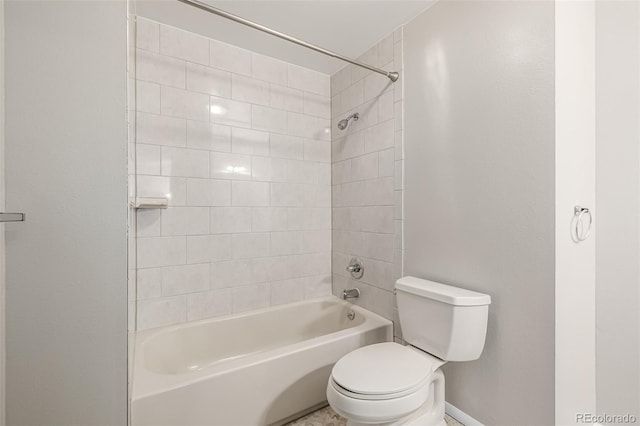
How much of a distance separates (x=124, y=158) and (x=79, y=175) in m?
0.13

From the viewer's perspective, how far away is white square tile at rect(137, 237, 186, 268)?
184cm

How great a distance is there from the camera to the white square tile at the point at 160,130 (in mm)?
1814

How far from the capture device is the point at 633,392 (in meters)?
1.29

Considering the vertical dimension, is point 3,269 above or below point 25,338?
above

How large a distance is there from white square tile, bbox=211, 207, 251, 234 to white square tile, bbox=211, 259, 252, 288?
24cm

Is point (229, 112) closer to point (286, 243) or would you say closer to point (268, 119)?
point (268, 119)

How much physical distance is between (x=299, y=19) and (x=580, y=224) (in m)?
1.93

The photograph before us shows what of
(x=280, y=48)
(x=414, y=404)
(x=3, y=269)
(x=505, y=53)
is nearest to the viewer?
(x=3, y=269)

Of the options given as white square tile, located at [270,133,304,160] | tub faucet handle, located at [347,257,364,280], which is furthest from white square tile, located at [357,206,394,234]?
white square tile, located at [270,133,304,160]

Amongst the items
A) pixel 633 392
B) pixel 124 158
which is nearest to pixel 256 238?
pixel 124 158

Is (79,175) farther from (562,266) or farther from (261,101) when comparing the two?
(562,266)

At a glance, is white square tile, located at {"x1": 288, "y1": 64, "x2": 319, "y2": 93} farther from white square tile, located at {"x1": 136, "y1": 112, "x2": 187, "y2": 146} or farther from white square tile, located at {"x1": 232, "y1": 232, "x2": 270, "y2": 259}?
white square tile, located at {"x1": 232, "y1": 232, "x2": 270, "y2": 259}

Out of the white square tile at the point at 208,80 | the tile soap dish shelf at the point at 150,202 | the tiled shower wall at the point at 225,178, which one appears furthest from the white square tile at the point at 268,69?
the tile soap dish shelf at the point at 150,202

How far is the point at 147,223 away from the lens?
1852 millimetres
